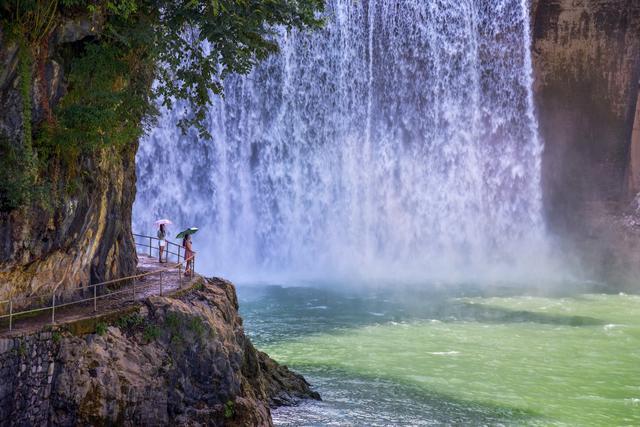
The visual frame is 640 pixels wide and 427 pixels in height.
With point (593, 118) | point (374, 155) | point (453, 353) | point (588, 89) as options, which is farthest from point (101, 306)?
point (588, 89)

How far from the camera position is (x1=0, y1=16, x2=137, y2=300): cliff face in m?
12.8

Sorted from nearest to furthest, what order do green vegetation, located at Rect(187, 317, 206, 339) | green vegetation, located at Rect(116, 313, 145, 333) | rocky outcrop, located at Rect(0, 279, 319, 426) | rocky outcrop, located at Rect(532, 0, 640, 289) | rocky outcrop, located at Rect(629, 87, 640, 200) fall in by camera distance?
rocky outcrop, located at Rect(0, 279, 319, 426) < green vegetation, located at Rect(116, 313, 145, 333) < green vegetation, located at Rect(187, 317, 206, 339) < rocky outcrop, located at Rect(629, 87, 640, 200) < rocky outcrop, located at Rect(532, 0, 640, 289)

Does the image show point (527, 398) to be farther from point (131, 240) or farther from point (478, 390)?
point (131, 240)

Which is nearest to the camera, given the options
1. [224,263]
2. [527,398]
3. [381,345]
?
[527,398]

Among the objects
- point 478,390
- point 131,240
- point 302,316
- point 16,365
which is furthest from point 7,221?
point 302,316

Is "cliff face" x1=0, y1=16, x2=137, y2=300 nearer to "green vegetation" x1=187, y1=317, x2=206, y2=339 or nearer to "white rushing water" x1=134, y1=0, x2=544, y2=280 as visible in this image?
"green vegetation" x1=187, y1=317, x2=206, y2=339

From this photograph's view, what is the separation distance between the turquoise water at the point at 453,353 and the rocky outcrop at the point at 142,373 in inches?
91.8

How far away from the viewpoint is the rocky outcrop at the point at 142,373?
1137cm

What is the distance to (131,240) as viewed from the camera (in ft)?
56.6

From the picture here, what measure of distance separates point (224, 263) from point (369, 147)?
9534mm

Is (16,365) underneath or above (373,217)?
underneath

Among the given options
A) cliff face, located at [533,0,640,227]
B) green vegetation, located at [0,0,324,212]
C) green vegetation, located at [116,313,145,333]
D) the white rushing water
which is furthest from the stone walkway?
cliff face, located at [533,0,640,227]

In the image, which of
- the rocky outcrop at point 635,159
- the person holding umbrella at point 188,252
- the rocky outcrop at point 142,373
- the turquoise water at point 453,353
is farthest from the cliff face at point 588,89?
the rocky outcrop at point 142,373

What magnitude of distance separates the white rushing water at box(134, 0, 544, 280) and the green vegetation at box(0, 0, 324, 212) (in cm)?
2058
